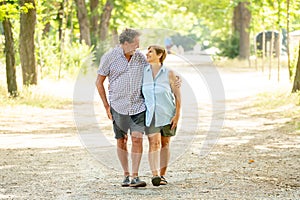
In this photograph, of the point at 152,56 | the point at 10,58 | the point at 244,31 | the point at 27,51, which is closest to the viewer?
the point at 152,56

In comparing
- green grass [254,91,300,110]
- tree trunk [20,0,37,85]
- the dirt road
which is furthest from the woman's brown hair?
tree trunk [20,0,37,85]

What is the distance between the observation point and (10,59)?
21156 millimetres

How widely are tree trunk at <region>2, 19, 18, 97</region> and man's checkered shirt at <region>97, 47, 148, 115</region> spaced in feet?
40.8

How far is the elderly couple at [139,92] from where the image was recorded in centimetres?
877

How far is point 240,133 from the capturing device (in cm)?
1524

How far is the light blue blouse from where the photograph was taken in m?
8.77

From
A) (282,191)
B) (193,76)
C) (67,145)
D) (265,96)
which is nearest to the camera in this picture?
(282,191)

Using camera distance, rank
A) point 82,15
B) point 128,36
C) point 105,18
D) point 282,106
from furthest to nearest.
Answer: point 105,18
point 82,15
point 282,106
point 128,36

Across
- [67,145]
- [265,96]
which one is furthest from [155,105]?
[265,96]

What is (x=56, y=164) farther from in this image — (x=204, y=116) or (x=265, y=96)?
A: (x=265, y=96)

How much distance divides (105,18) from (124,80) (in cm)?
3396

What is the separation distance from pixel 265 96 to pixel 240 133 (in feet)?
27.3

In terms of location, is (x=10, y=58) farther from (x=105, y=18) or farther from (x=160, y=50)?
(x=105, y=18)

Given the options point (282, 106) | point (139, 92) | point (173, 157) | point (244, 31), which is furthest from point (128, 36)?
point (244, 31)
